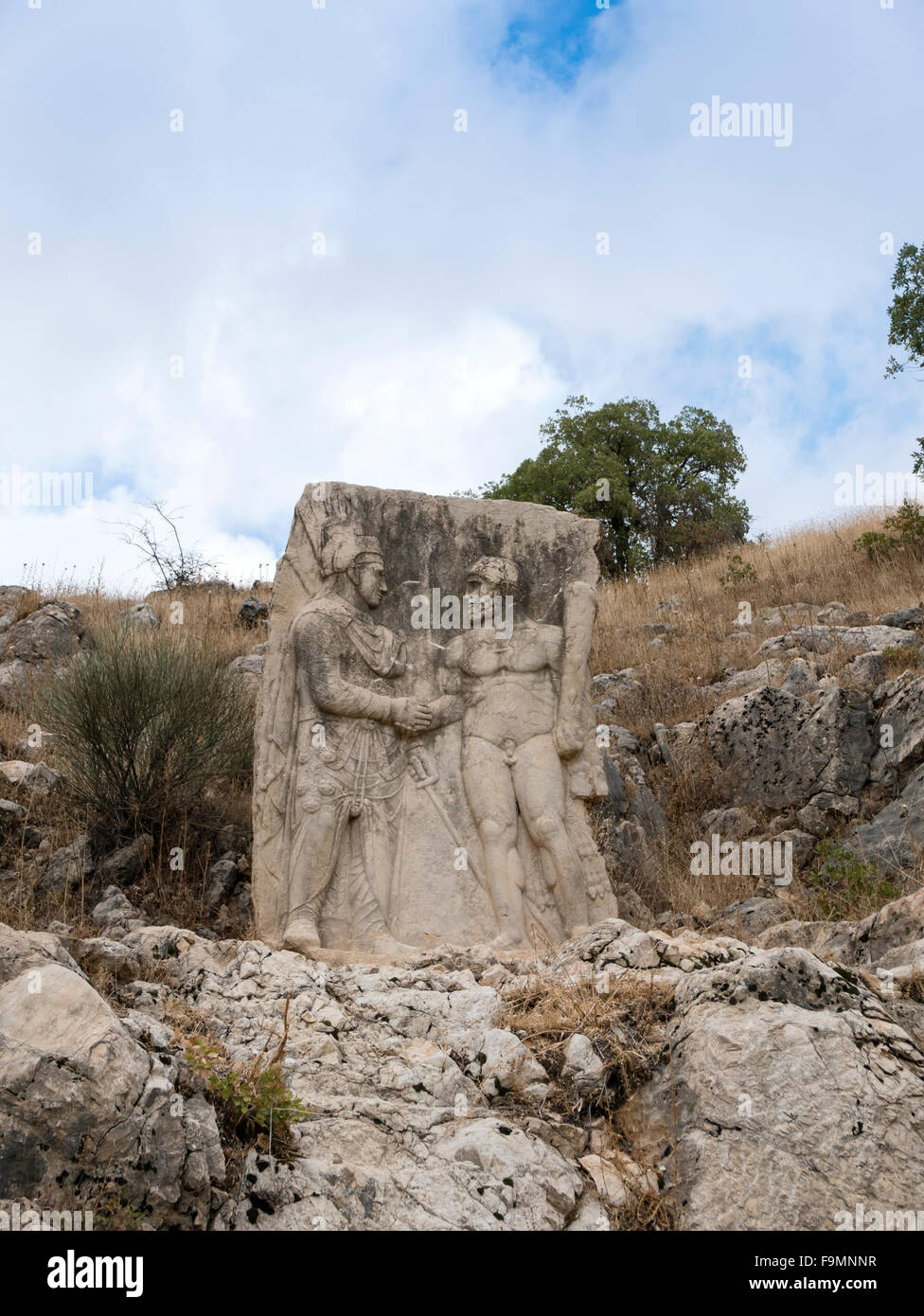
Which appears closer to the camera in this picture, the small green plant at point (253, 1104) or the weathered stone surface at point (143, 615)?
the small green plant at point (253, 1104)

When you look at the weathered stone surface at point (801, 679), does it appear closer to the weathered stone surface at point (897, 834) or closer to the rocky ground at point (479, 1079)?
the weathered stone surface at point (897, 834)

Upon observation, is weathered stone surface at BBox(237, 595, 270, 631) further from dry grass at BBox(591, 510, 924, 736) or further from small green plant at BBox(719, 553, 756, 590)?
small green plant at BBox(719, 553, 756, 590)

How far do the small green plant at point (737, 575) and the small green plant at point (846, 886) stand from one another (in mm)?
7554

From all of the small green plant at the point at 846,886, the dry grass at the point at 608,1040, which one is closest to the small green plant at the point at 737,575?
the small green plant at the point at 846,886

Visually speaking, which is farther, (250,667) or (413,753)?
(250,667)

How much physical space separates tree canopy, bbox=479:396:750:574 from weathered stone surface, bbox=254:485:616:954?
1341cm

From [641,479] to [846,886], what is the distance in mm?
16153

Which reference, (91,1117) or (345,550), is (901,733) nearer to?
(345,550)

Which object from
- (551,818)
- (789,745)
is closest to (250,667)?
(789,745)

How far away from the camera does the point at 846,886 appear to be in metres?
8.16

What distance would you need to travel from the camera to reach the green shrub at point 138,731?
9812 mm
